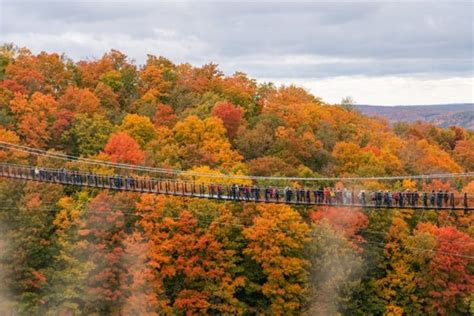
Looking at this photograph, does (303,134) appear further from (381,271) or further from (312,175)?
(381,271)

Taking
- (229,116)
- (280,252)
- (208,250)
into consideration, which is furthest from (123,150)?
(229,116)

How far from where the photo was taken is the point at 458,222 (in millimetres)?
50875

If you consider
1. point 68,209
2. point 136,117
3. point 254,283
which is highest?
point 136,117

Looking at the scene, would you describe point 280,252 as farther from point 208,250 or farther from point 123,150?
point 123,150

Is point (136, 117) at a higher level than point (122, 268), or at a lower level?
higher

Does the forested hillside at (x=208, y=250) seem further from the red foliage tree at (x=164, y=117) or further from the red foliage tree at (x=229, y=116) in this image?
the red foliage tree at (x=229, y=116)

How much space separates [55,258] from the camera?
1670 inches

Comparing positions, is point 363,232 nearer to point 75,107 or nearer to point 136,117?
point 136,117

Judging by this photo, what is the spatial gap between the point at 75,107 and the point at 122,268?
76.4 feet

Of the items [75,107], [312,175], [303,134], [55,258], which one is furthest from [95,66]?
[55,258]

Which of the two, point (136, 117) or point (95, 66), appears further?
point (95, 66)

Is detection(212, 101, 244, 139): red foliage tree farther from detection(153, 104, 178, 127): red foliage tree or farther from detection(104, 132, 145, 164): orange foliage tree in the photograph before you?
detection(104, 132, 145, 164): orange foliage tree

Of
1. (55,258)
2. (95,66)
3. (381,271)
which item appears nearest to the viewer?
(55,258)

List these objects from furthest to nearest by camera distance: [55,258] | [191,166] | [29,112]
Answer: [29,112] → [191,166] → [55,258]
